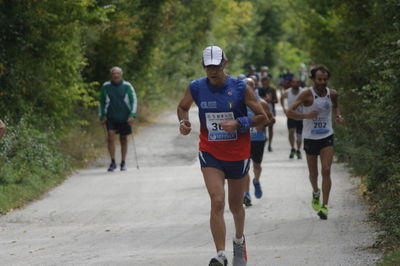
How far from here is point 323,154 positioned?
1177 cm

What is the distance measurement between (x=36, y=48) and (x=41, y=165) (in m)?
2.51

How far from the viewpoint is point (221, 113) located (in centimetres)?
831

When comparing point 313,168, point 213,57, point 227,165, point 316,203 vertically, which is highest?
point 213,57

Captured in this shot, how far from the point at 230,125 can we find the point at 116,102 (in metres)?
11.0

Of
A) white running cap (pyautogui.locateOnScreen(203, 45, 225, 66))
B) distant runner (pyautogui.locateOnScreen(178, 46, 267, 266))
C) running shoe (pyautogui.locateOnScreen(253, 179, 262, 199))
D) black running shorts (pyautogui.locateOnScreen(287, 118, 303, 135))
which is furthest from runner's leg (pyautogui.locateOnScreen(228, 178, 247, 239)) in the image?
black running shorts (pyautogui.locateOnScreen(287, 118, 303, 135))

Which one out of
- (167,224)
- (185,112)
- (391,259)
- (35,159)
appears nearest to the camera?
(391,259)

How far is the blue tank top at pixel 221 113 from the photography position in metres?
8.30

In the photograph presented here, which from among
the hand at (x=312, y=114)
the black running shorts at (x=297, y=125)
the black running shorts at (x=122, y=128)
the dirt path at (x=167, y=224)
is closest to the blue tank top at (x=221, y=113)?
the dirt path at (x=167, y=224)

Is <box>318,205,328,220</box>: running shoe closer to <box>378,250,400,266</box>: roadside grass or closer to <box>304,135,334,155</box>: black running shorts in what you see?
<box>304,135,334,155</box>: black running shorts

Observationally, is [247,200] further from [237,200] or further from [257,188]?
[237,200]

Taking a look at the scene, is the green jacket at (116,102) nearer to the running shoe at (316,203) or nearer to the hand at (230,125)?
the running shoe at (316,203)

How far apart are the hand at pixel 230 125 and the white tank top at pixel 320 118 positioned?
382cm

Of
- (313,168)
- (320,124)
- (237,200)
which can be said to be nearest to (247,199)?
(313,168)

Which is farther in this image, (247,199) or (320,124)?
(247,199)
